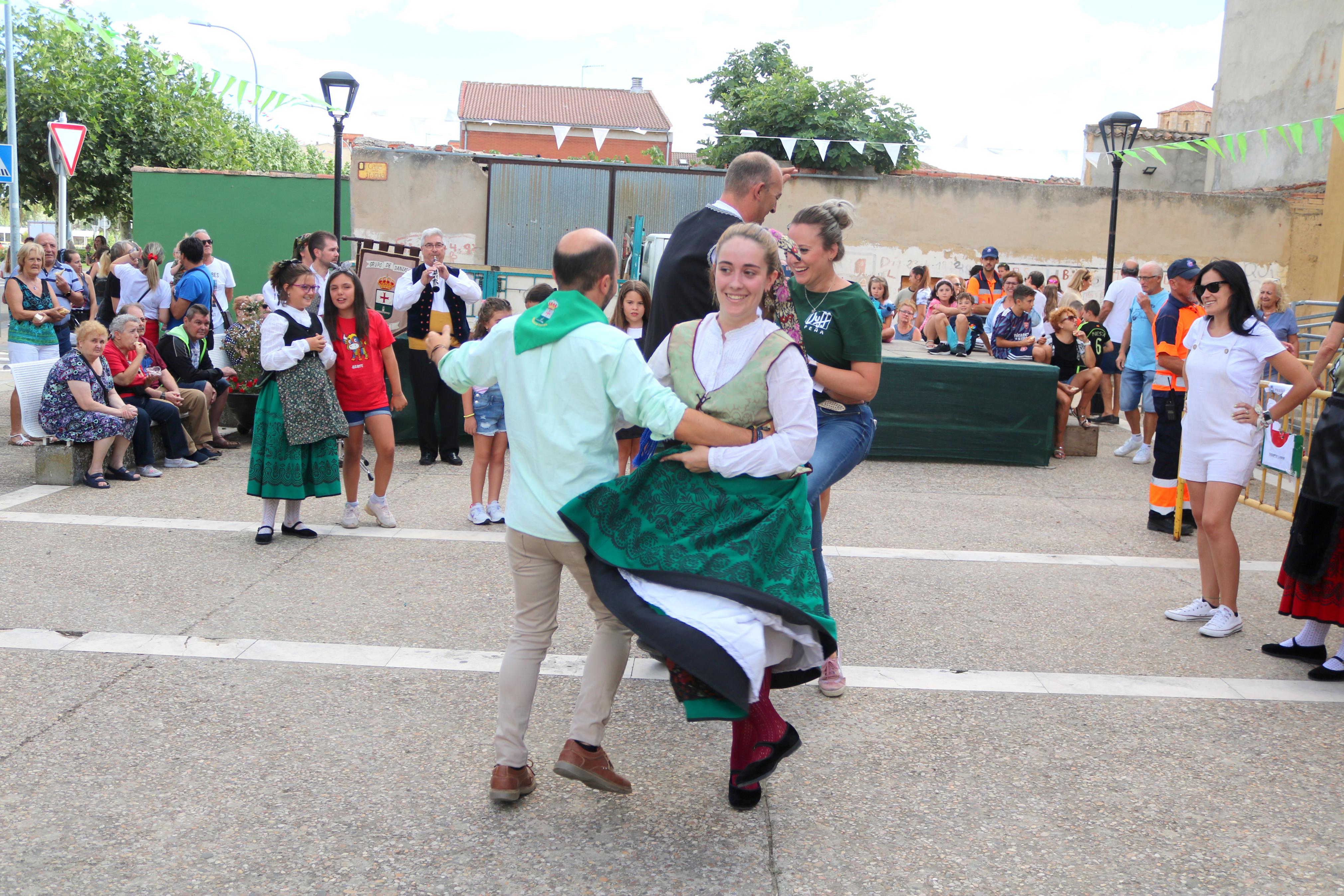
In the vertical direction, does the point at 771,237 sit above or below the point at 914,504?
above

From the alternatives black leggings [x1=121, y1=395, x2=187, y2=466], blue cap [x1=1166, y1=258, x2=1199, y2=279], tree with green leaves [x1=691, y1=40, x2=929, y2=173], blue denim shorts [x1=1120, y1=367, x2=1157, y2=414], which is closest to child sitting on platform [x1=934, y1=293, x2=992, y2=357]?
blue denim shorts [x1=1120, y1=367, x2=1157, y2=414]

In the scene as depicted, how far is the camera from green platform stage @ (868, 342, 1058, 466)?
33.0 feet

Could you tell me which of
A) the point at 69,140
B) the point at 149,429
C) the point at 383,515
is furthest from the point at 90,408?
the point at 69,140

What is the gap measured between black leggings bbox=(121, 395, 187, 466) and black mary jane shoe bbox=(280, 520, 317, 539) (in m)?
2.51

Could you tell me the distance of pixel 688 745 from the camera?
12.5ft

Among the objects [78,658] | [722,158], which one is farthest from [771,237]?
[722,158]

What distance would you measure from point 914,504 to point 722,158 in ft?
89.2

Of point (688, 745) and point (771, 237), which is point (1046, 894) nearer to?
point (688, 745)

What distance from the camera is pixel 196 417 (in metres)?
9.20

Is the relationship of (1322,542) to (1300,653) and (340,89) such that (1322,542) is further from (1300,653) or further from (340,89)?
(340,89)

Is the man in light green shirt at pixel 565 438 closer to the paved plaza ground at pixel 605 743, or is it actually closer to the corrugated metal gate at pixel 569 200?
the paved plaza ground at pixel 605 743

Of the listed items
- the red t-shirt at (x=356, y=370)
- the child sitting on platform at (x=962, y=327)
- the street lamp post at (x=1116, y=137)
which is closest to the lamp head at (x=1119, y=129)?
the street lamp post at (x=1116, y=137)

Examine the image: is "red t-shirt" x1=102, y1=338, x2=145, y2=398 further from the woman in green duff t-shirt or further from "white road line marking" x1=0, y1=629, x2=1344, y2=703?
the woman in green duff t-shirt

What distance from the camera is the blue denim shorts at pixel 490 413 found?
709cm
